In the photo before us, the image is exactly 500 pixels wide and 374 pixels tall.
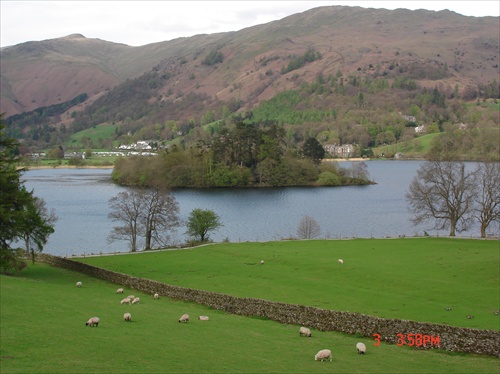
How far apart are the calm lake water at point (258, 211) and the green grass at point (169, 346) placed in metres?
41.5

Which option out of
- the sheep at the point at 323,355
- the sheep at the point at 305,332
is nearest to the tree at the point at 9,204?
the sheep at the point at 305,332

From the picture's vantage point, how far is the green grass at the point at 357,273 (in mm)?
31250

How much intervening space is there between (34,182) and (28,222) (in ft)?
401

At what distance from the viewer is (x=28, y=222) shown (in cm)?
3978

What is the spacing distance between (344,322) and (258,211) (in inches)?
2772

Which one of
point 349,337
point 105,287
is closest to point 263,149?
point 105,287

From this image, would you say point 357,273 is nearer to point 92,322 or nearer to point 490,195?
point 92,322

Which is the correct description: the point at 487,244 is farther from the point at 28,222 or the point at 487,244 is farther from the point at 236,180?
the point at 236,180

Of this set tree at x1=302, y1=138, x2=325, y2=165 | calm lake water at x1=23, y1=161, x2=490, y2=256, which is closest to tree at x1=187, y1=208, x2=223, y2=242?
calm lake water at x1=23, y1=161, x2=490, y2=256

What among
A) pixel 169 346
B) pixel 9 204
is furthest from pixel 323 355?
pixel 9 204

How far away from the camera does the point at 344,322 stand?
1045 inches
